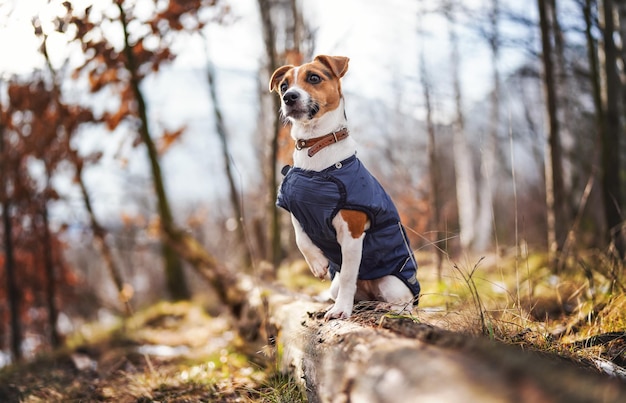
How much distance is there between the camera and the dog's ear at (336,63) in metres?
3.41

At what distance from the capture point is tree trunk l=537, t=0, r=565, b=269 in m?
6.35

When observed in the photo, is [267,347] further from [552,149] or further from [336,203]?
[552,149]

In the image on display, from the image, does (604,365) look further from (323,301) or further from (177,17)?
(177,17)

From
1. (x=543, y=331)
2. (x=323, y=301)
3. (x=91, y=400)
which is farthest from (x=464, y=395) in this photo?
(x=91, y=400)

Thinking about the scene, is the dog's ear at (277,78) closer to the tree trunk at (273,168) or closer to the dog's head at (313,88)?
the dog's head at (313,88)

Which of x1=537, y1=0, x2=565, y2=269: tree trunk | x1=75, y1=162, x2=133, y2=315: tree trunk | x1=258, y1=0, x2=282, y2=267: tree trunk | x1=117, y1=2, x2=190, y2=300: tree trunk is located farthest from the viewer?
x1=75, y1=162, x2=133, y2=315: tree trunk

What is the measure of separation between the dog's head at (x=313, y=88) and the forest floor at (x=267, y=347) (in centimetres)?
130

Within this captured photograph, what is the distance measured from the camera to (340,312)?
119 inches

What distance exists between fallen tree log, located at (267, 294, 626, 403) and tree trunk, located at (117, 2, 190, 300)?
4.81 metres

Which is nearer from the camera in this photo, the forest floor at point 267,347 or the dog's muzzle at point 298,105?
the forest floor at point 267,347

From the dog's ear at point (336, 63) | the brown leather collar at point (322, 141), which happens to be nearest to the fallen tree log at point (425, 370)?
the brown leather collar at point (322, 141)

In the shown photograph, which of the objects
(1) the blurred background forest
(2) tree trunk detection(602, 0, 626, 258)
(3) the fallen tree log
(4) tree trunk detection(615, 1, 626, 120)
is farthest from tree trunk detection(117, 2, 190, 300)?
(4) tree trunk detection(615, 1, 626, 120)

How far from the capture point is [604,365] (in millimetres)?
2723

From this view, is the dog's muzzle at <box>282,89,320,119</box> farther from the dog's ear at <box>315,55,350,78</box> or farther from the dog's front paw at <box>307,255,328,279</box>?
the dog's front paw at <box>307,255,328,279</box>
